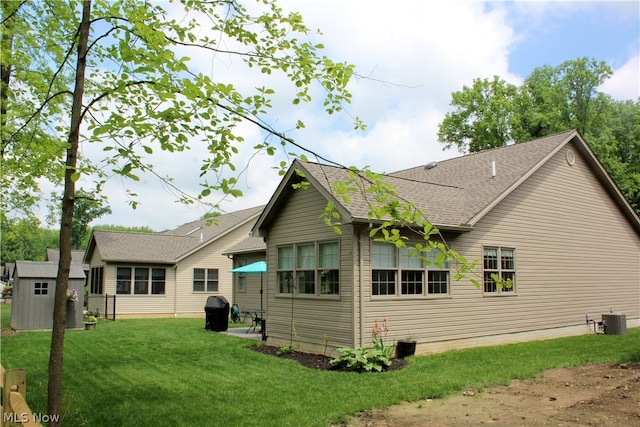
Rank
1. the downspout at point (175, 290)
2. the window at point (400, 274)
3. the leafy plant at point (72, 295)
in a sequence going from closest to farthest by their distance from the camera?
the window at point (400, 274) < the leafy plant at point (72, 295) < the downspout at point (175, 290)

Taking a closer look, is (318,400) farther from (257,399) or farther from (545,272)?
(545,272)

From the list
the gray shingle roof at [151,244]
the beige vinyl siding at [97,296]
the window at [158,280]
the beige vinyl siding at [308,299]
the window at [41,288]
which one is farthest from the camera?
the window at [158,280]

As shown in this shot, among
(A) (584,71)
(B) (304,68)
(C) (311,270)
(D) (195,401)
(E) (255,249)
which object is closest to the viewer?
(B) (304,68)

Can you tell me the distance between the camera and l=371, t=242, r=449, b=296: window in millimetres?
11844

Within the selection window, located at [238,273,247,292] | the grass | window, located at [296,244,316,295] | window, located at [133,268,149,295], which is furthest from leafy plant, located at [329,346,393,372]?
window, located at [133,268,149,295]

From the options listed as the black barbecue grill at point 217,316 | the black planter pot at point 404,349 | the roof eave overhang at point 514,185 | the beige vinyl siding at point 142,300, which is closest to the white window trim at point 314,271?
the black planter pot at point 404,349

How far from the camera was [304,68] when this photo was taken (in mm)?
5594

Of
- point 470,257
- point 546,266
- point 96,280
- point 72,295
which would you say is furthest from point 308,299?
point 96,280

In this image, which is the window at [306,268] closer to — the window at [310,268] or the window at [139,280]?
the window at [310,268]

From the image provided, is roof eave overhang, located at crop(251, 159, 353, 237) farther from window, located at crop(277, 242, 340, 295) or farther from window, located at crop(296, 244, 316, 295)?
window, located at crop(296, 244, 316, 295)

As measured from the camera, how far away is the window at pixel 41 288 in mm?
18344

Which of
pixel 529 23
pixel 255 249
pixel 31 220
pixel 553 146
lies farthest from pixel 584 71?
pixel 31 220

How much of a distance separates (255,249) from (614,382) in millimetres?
14889

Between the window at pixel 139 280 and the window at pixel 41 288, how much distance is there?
6.27m
